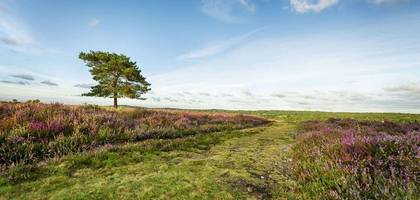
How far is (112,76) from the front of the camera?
1893 inches

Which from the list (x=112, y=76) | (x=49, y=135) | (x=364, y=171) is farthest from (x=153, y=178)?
(x=112, y=76)

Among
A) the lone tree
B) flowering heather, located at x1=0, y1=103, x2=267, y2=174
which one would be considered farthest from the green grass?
the lone tree

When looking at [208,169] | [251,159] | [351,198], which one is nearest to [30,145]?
[208,169]

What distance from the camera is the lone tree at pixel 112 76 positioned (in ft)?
154

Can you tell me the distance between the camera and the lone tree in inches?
1847

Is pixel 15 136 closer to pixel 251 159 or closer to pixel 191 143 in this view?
pixel 191 143

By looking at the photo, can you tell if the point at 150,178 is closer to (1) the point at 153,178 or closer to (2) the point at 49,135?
(1) the point at 153,178

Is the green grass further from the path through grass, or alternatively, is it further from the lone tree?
the lone tree

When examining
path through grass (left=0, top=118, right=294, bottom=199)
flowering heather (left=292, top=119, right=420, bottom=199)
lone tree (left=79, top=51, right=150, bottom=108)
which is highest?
lone tree (left=79, top=51, right=150, bottom=108)

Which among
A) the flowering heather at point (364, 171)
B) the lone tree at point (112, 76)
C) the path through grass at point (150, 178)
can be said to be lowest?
Result: the path through grass at point (150, 178)

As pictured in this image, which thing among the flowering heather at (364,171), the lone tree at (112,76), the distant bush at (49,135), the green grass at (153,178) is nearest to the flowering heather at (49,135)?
the distant bush at (49,135)

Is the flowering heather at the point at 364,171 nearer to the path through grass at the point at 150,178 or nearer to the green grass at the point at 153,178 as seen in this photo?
the green grass at the point at 153,178

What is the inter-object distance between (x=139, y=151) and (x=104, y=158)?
1308 millimetres

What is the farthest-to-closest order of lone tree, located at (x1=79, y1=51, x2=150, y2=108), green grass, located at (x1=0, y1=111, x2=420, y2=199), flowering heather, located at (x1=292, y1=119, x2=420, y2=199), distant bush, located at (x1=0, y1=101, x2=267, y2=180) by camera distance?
lone tree, located at (x1=79, y1=51, x2=150, y2=108)
distant bush, located at (x1=0, y1=101, x2=267, y2=180)
green grass, located at (x1=0, y1=111, x2=420, y2=199)
flowering heather, located at (x1=292, y1=119, x2=420, y2=199)
